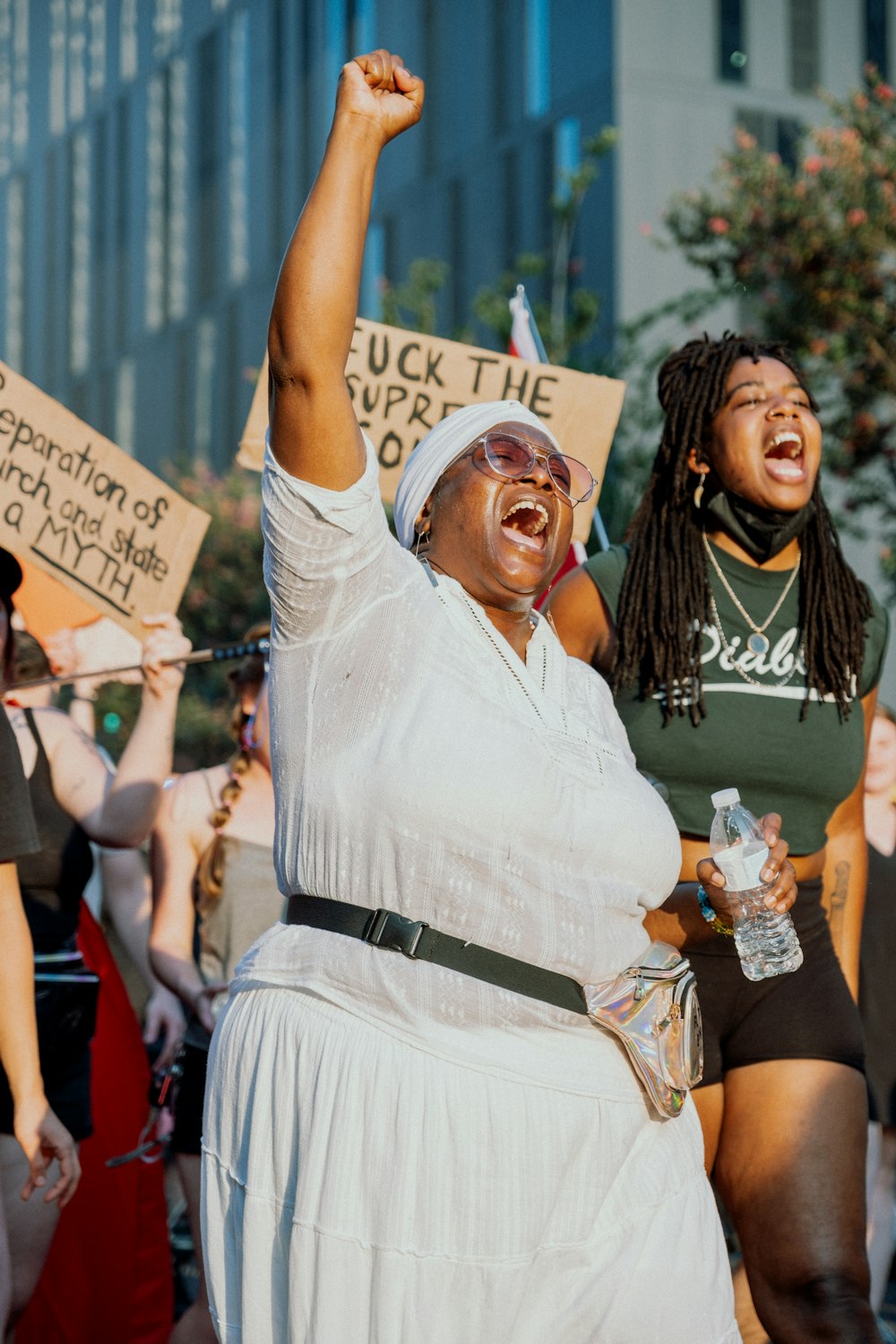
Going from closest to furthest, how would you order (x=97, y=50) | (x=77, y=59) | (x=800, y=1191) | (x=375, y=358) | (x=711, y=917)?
(x=711, y=917), (x=800, y=1191), (x=375, y=358), (x=97, y=50), (x=77, y=59)

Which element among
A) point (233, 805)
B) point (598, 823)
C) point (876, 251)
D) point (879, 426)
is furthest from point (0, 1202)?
point (879, 426)

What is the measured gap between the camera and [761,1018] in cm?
352

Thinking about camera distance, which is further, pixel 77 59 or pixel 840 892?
pixel 77 59

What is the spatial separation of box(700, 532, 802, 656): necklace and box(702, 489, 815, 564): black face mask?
0.22 ft

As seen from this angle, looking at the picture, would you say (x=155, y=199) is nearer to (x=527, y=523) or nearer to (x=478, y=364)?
(x=478, y=364)

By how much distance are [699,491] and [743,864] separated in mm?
1222

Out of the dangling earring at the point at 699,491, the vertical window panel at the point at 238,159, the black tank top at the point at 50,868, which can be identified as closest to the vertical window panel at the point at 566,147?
the vertical window panel at the point at 238,159

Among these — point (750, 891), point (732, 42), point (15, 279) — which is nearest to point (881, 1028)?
point (750, 891)

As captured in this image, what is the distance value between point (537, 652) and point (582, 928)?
0.51 metres

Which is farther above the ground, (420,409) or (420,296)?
(420,296)

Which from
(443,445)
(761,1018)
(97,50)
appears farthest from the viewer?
(97,50)

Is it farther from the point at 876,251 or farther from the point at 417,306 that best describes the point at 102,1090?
Answer: the point at 417,306

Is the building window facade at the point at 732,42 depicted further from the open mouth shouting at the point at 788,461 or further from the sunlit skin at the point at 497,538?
the sunlit skin at the point at 497,538

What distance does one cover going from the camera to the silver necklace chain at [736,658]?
3705 mm
